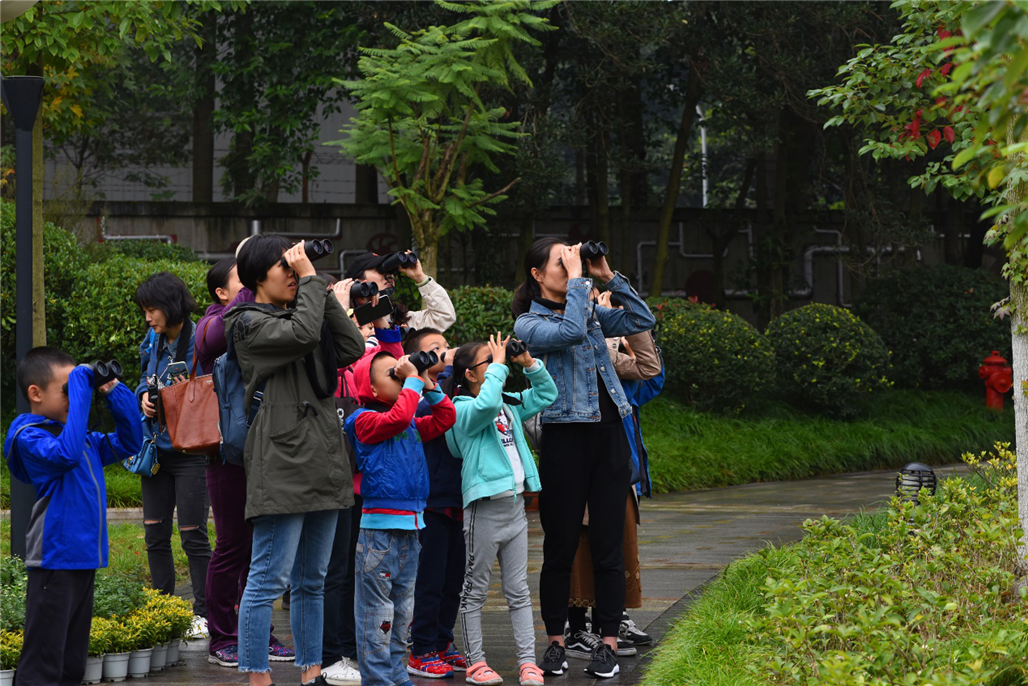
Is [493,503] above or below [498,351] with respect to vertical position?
below

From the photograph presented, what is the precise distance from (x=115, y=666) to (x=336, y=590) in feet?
3.04

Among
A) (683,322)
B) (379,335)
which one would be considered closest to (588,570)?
(379,335)

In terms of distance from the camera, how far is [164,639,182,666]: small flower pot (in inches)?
191

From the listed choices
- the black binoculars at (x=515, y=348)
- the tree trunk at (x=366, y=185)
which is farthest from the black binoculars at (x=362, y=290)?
the tree trunk at (x=366, y=185)

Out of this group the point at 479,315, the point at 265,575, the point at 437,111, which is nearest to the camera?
the point at 265,575

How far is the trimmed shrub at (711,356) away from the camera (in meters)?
12.8

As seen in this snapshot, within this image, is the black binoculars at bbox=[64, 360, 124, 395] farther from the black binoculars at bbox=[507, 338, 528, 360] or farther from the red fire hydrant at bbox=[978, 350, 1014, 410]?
the red fire hydrant at bbox=[978, 350, 1014, 410]

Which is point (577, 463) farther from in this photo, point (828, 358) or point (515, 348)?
point (828, 358)

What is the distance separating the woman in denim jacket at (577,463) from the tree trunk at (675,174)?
1081 cm

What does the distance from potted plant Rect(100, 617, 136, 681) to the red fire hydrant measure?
42.5 ft

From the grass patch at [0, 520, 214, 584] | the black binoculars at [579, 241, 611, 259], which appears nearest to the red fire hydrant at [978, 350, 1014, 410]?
the grass patch at [0, 520, 214, 584]

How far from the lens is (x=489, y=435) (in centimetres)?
469

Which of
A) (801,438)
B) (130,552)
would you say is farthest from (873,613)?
(801,438)

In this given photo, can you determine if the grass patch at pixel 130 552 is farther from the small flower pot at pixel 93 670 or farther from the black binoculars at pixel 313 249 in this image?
the black binoculars at pixel 313 249
